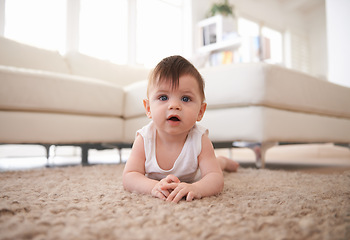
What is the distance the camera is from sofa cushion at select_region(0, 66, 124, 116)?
134 cm

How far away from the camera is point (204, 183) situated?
669mm

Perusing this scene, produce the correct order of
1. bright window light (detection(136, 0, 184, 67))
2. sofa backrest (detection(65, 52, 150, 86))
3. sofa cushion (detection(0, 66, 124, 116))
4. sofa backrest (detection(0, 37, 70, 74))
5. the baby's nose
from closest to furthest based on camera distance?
1. the baby's nose
2. sofa cushion (detection(0, 66, 124, 116))
3. sofa backrest (detection(0, 37, 70, 74))
4. sofa backrest (detection(65, 52, 150, 86))
5. bright window light (detection(136, 0, 184, 67))

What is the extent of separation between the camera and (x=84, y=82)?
1572 mm

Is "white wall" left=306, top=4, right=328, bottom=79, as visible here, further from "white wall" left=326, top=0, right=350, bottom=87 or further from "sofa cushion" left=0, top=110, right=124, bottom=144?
"sofa cushion" left=0, top=110, right=124, bottom=144

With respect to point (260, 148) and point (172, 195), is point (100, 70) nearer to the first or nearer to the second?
point (260, 148)

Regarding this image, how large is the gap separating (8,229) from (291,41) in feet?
21.7

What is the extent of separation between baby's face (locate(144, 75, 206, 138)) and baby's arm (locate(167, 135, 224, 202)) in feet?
0.35

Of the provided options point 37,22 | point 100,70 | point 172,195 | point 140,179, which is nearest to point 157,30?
point 37,22

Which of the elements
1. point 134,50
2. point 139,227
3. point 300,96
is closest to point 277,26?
point 134,50

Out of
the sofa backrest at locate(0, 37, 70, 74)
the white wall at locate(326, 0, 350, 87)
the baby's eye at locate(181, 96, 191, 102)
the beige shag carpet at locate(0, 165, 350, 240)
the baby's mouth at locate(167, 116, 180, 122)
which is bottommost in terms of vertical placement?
the beige shag carpet at locate(0, 165, 350, 240)

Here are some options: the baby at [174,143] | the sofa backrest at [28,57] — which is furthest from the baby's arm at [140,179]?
the sofa backrest at [28,57]

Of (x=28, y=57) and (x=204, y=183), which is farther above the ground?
(x=28, y=57)

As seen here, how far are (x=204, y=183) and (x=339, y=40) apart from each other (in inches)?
126

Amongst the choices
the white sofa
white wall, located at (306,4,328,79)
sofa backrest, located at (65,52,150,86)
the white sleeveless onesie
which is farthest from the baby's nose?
white wall, located at (306,4,328,79)
